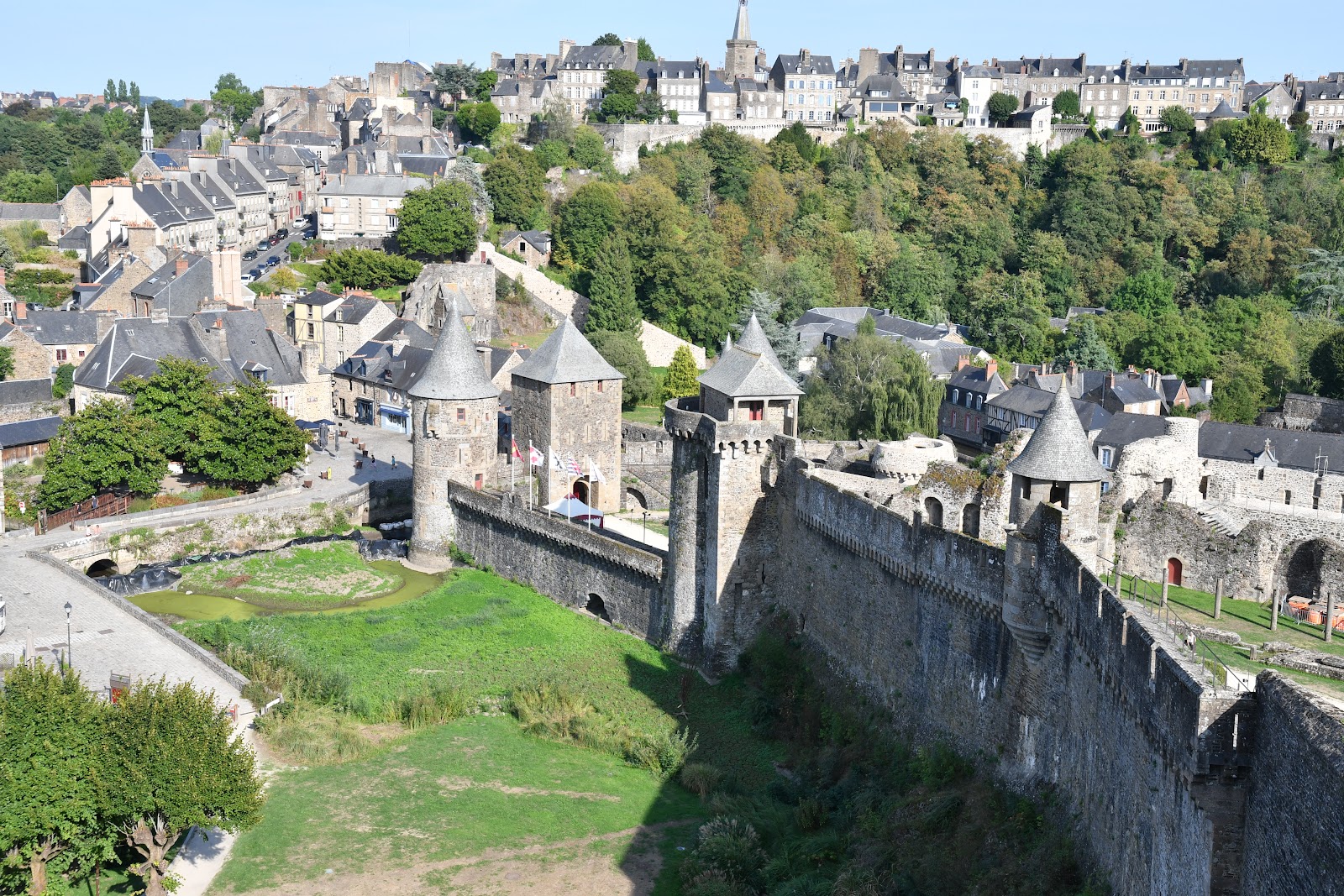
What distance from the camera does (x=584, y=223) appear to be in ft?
230

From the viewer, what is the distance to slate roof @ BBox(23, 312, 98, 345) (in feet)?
176

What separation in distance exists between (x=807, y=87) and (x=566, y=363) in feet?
208

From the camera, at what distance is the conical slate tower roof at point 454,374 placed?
40.1m

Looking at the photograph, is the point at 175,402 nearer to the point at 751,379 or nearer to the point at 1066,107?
the point at 751,379

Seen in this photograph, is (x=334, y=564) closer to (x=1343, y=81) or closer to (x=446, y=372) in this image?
(x=446, y=372)

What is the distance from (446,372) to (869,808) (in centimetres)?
2037

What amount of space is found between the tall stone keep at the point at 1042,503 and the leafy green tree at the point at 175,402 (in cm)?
2962

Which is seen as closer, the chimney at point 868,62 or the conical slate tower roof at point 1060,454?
the conical slate tower roof at point 1060,454

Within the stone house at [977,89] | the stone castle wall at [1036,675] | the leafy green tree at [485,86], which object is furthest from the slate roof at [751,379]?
the stone house at [977,89]

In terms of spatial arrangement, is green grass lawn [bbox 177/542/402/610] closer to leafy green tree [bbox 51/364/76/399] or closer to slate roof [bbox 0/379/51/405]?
slate roof [bbox 0/379/51/405]

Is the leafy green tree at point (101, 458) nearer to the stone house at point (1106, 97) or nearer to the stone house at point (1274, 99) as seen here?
the stone house at point (1106, 97)

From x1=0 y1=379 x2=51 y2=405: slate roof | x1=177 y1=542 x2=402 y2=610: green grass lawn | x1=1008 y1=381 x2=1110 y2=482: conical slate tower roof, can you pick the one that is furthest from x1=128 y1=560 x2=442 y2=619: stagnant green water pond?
x1=1008 y1=381 x2=1110 y2=482: conical slate tower roof

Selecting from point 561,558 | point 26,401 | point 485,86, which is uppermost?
point 485,86

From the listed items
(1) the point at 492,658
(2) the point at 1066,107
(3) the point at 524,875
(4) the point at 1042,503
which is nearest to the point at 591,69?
(2) the point at 1066,107
